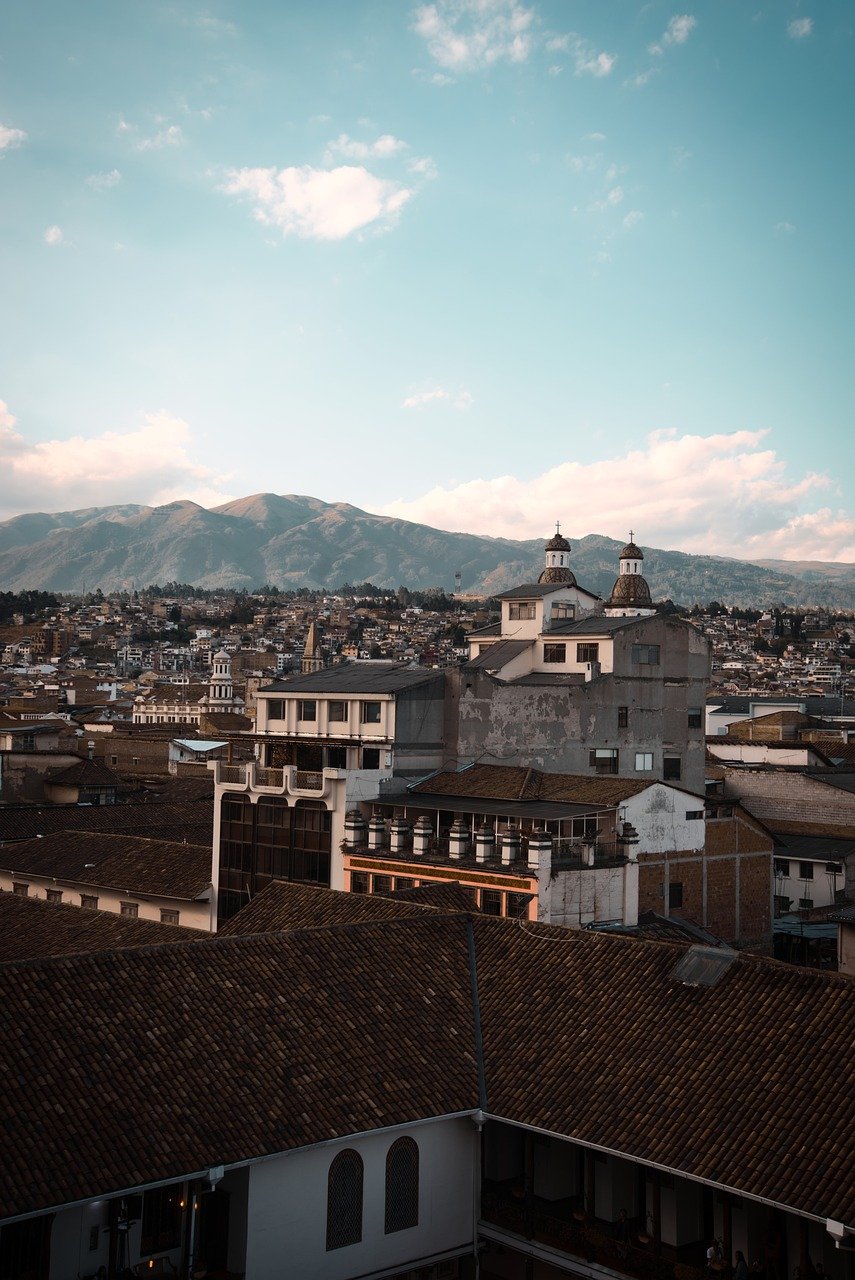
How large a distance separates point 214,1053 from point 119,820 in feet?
108

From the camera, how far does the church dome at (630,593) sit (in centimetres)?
6006

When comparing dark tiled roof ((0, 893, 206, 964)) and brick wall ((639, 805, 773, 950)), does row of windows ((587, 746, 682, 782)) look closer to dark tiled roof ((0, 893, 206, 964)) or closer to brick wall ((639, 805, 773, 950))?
brick wall ((639, 805, 773, 950))

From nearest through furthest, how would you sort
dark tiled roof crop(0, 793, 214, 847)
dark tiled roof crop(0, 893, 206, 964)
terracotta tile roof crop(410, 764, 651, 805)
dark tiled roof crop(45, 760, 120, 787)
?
dark tiled roof crop(0, 893, 206, 964) → terracotta tile roof crop(410, 764, 651, 805) → dark tiled roof crop(0, 793, 214, 847) → dark tiled roof crop(45, 760, 120, 787)

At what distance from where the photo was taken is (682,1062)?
1638 cm

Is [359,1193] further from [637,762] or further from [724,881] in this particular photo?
[637,762]

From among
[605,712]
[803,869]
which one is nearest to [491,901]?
[605,712]

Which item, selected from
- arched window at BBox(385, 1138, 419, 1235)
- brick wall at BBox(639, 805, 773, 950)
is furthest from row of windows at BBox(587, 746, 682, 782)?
arched window at BBox(385, 1138, 419, 1235)

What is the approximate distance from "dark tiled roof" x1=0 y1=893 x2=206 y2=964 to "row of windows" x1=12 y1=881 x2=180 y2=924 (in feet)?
12.6

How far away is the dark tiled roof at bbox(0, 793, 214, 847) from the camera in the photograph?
45.7 meters

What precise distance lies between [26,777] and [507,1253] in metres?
48.2

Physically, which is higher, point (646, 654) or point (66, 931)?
point (646, 654)

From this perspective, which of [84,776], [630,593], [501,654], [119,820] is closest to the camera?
[501,654]

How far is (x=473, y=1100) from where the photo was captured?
16906 mm

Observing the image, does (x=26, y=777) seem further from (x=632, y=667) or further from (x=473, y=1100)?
(x=473, y=1100)
